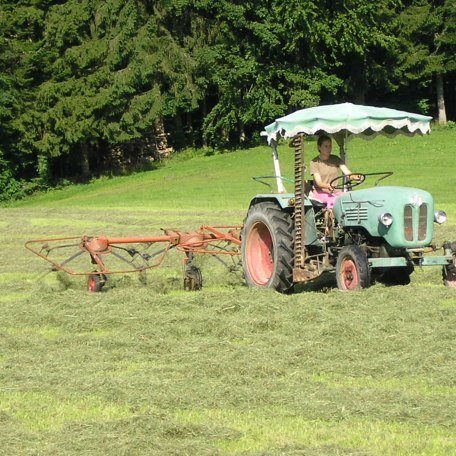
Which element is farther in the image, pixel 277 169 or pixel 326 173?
pixel 277 169

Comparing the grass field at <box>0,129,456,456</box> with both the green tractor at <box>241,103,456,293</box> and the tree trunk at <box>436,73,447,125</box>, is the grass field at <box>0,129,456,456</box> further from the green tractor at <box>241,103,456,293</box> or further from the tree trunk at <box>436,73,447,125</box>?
the tree trunk at <box>436,73,447,125</box>

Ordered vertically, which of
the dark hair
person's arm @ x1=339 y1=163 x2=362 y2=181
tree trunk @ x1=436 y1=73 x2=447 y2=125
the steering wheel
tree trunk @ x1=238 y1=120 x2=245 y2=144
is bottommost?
the steering wheel

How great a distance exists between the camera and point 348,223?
12992mm

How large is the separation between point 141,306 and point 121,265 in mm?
5545

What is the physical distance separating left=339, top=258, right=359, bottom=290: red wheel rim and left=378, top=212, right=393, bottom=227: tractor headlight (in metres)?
0.57

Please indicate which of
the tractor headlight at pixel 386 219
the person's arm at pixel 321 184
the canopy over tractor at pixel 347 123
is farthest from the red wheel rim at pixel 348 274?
the canopy over tractor at pixel 347 123

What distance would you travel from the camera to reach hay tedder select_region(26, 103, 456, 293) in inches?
498

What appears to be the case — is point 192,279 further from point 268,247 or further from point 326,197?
point 326,197

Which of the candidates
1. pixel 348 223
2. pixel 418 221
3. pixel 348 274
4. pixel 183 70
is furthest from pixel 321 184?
pixel 183 70

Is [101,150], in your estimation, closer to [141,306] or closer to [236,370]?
[141,306]

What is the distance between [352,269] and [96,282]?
11.3 ft

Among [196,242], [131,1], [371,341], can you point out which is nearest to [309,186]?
[196,242]

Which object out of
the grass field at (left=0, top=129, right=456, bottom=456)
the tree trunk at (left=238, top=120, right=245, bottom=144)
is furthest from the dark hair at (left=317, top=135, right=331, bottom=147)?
the tree trunk at (left=238, top=120, right=245, bottom=144)

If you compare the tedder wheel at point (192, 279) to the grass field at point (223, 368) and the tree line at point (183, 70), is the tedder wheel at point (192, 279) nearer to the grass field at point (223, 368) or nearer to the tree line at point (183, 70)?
the grass field at point (223, 368)
